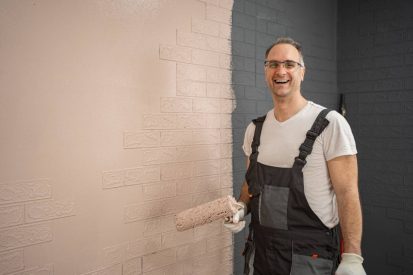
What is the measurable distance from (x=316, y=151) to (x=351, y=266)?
0.51 m

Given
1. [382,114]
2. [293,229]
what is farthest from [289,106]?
[382,114]

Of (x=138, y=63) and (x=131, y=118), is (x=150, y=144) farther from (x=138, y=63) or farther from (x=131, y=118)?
(x=138, y=63)

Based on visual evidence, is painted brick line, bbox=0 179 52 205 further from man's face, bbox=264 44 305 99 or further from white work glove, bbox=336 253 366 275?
white work glove, bbox=336 253 366 275

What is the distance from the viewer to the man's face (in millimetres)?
1695

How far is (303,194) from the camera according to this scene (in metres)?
1.53

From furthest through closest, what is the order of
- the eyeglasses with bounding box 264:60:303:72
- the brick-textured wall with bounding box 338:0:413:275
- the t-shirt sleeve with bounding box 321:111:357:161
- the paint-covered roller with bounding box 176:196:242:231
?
1. the brick-textured wall with bounding box 338:0:413:275
2. the eyeglasses with bounding box 264:60:303:72
3. the paint-covered roller with bounding box 176:196:242:231
4. the t-shirt sleeve with bounding box 321:111:357:161

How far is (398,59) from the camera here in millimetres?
2697

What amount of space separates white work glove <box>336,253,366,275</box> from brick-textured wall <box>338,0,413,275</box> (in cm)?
155

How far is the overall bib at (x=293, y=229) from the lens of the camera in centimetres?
151

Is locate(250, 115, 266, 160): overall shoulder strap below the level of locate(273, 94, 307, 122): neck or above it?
below

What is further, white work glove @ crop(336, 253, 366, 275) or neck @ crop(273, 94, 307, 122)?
neck @ crop(273, 94, 307, 122)

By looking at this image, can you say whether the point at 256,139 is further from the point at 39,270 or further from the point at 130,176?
the point at 39,270

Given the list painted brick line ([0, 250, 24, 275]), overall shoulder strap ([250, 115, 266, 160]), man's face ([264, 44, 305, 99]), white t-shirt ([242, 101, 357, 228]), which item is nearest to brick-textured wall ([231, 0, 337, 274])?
overall shoulder strap ([250, 115, 266, 160])

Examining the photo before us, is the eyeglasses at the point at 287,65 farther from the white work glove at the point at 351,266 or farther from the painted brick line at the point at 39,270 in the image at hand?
the painted brick line at the point at 39,270
